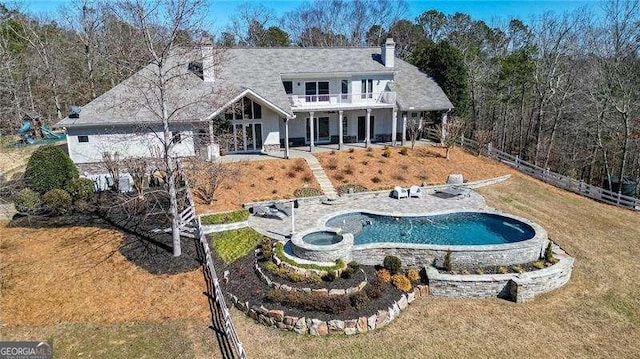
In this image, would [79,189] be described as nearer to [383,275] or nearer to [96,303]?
[96,303]

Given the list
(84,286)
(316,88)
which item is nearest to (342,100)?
(316,88)

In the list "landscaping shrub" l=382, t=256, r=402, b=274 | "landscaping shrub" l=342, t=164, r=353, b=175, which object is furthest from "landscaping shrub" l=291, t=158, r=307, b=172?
"landscaping shrub" l=382, t=256, r=402, b=274

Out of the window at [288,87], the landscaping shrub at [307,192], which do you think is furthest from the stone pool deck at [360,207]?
the window at [288,87]

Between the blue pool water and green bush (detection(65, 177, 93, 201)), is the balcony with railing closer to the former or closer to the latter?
the blue pool water

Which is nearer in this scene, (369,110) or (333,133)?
(369,110)

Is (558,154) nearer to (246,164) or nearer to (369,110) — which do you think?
(369,110)

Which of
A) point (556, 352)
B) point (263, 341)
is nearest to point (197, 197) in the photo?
point (263, 341)

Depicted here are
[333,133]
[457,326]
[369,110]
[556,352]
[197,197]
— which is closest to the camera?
[556,352]
